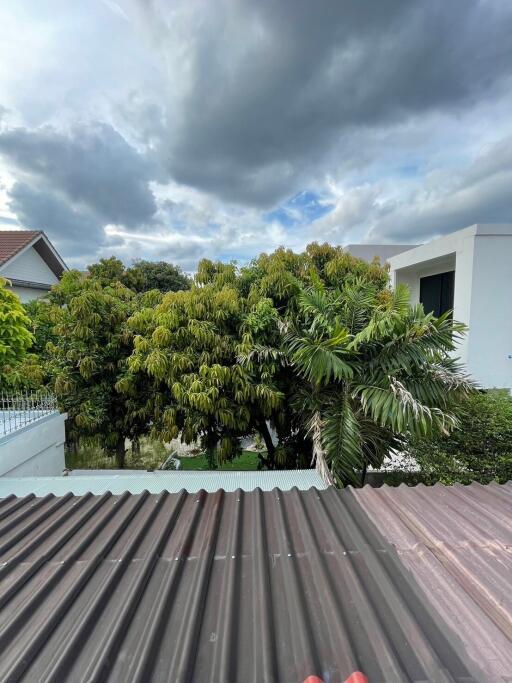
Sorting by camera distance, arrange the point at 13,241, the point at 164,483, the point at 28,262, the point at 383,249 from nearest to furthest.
A: the point at 164,483
the point at 13,241
the point at 28,262
the point at 383,249

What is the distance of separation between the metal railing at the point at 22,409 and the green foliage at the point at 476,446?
17.8ft

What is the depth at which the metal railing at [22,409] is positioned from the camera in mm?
4109

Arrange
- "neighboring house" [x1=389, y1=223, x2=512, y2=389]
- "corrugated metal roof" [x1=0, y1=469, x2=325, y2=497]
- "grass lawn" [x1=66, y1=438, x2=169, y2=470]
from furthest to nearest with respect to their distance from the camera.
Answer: "neighboring house" [x1=389, y1=223, x2=512, y2=389] → "grass lawn" [x1=66, y1=438, x2=169, y2=470] → "corrugated metal roof" [x1=0, y1=469, x2=325, y2=497]

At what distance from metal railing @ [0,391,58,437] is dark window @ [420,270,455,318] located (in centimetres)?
1139

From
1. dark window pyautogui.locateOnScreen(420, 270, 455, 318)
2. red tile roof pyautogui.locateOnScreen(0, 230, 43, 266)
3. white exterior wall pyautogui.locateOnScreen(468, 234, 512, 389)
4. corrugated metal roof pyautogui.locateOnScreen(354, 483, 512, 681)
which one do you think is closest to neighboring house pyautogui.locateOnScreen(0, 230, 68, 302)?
red tile roof pyautogui.locateOnScreen(0, 230, 43, 266)

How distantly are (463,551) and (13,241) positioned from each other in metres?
16.7

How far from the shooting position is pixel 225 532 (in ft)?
6.71

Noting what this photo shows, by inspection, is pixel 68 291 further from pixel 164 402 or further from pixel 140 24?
pixel 140 24

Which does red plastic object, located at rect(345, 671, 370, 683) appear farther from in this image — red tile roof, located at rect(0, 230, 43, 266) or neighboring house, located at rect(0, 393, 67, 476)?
red tile roof, located at rect(0, 230, 43, 266)

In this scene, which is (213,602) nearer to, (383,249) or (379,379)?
(379,379)

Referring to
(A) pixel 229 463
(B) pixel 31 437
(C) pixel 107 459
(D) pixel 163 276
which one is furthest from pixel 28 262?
(A) pixel 229 463

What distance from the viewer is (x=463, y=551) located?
1.79m

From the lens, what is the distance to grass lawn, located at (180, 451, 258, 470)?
7.31 meters

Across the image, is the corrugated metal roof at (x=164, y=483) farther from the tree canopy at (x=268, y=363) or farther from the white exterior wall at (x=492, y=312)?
the white exterior wall at (x=492, y=312)
